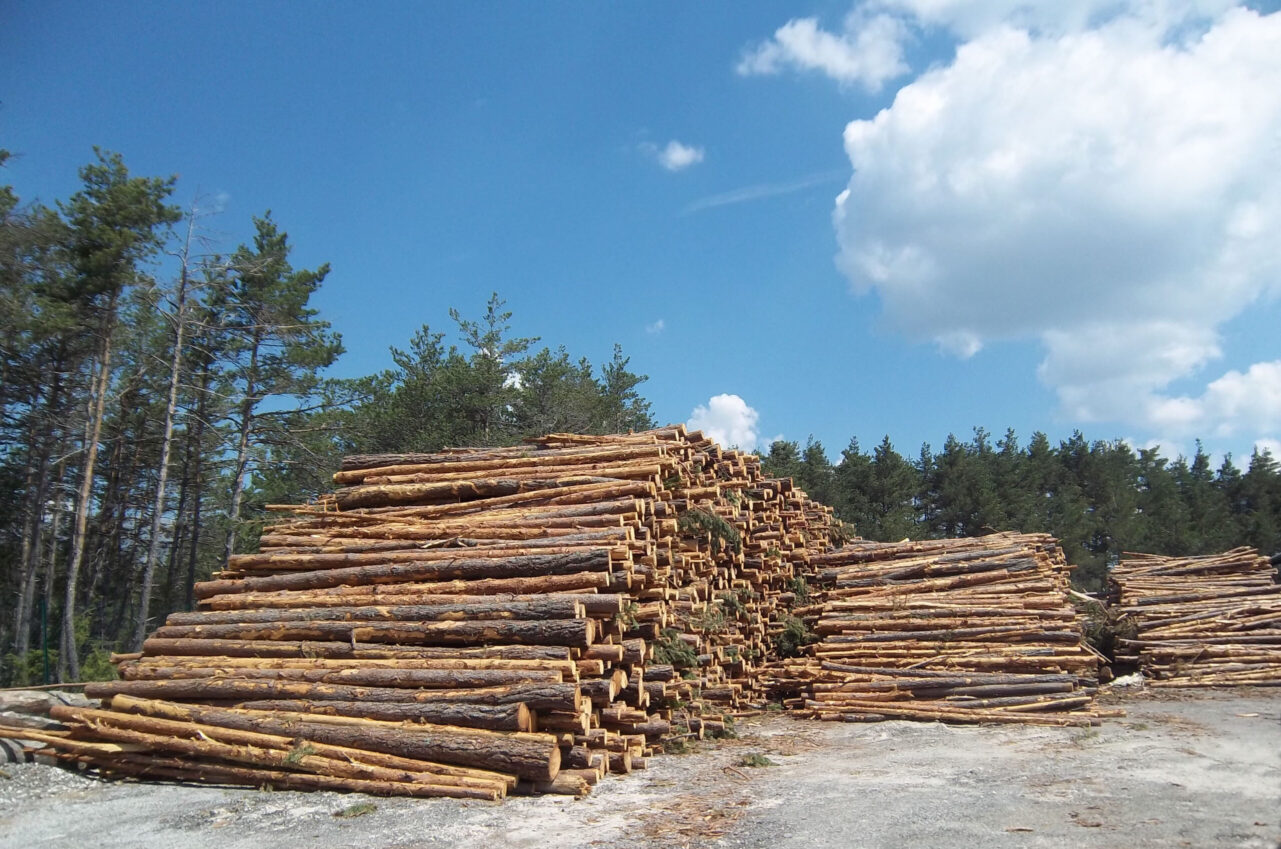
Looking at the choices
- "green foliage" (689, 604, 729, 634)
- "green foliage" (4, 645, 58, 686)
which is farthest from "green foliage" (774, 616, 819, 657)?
"green foliage" (4, 645, 58, 686)

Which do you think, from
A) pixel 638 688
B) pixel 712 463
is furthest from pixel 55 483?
pixel 638 688

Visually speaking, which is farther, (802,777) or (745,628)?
(745,628)

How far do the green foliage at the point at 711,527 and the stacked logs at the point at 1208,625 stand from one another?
759 cm

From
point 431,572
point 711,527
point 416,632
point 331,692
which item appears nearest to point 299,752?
point 331,692

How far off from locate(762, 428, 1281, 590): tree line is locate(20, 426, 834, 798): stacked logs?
24.2 m

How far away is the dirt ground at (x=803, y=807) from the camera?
19.1 ft

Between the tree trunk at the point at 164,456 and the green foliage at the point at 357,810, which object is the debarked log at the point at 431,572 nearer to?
the green foliage at the point at 357,810

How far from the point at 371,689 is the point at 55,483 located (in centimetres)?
1918

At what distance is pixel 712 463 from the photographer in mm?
13406

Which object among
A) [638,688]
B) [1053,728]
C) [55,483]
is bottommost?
[1053,728]

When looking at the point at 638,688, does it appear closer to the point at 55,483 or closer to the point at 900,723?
the point at 900,723

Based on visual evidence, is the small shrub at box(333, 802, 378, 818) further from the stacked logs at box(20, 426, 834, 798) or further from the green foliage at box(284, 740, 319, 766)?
the green foliage at box(284, 740, 319, 766)

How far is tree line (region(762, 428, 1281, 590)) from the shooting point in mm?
36375

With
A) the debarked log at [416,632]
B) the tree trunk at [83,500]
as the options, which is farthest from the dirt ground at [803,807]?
the tree trunk at [83,500]
